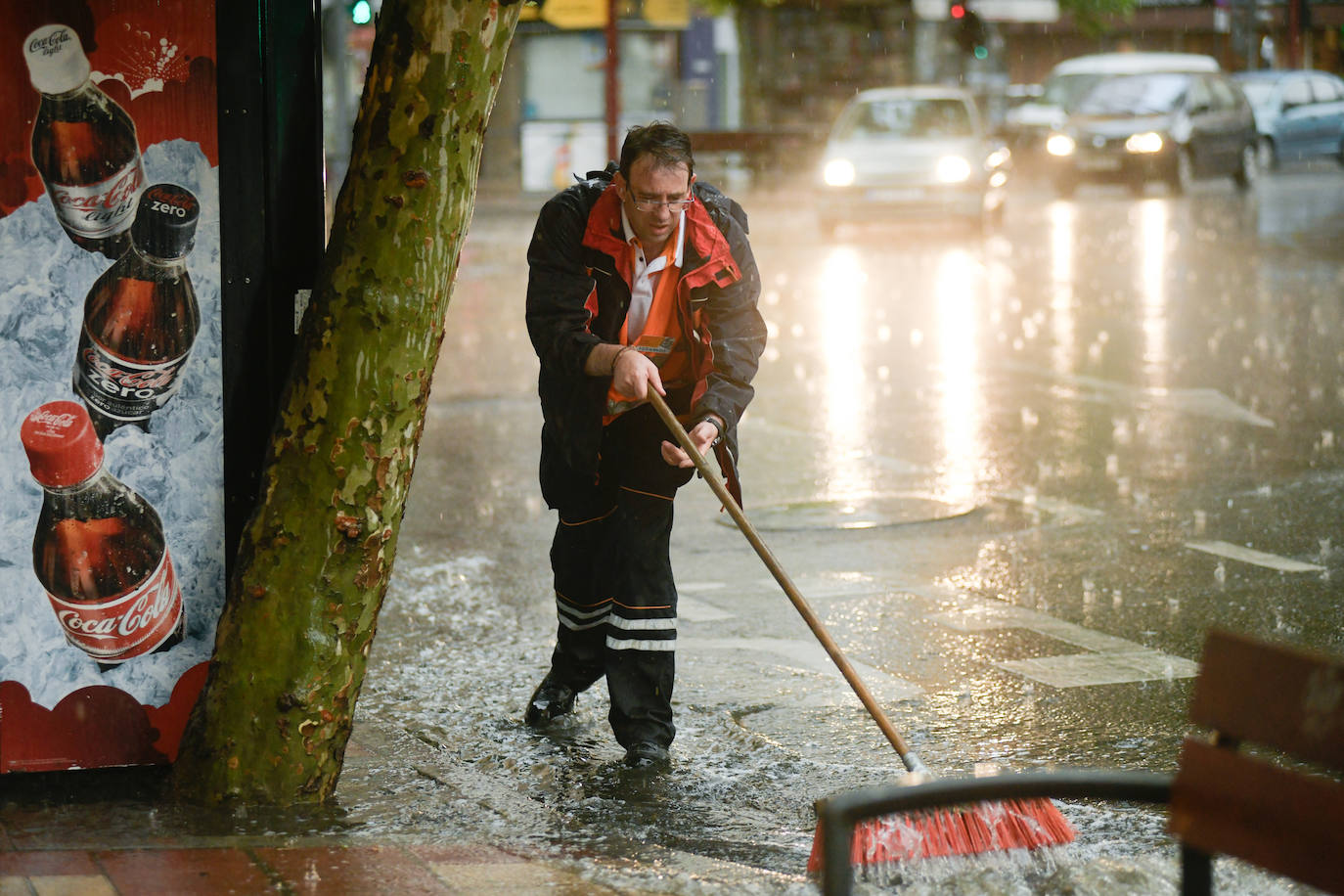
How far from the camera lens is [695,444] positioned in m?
4.71

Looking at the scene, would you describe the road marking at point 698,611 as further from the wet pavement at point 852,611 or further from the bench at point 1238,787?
the bench at point 1238,787

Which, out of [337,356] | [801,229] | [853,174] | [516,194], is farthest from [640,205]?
[516,194]

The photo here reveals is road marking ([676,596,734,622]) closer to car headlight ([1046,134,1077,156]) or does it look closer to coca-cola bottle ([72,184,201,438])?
coca-cola bottle ([72,184,201,438])

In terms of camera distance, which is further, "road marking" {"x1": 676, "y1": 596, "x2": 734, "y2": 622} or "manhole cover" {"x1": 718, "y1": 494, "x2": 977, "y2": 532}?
"manhole cover" {"x1": 718, "y1": 494, "x2": 977, "y2": 532}

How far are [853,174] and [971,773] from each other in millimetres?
16981

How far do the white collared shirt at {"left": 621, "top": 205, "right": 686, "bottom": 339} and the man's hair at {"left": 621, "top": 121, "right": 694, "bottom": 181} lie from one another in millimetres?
167

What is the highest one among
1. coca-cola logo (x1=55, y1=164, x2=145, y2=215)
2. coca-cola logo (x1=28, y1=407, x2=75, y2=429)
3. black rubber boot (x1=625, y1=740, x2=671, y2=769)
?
coca-cola logo (x1=55, y1=164, x2=145, y2=215)

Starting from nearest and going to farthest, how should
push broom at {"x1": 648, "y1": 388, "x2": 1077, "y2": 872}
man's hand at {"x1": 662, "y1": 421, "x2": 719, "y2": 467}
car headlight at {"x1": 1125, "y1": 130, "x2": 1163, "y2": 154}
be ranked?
1. push broom at {"x1": 648, "y1": 388, "x2": 1077, "y2": 872}
2. man's hand at {"x1": 662, "y1": 421, "x2": 719, "y2": 467}
3. car headlight at {"x1": 1125, "y1": 130, "x2": 1163, "y2": 154}

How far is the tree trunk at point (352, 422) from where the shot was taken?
414cm

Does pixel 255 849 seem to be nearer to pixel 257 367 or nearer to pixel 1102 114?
pixel 257 367

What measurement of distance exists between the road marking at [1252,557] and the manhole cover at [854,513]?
43.3 inches

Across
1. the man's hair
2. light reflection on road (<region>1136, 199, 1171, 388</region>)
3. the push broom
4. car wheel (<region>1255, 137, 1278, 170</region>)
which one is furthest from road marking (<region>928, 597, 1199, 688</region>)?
car wheel (<region>1255, 137, 1278, 170</region>)

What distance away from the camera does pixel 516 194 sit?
30266 millimetres

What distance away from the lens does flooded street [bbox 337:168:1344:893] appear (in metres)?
4.49
